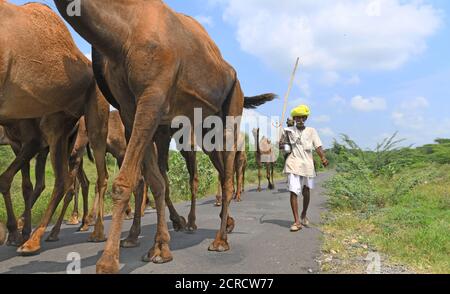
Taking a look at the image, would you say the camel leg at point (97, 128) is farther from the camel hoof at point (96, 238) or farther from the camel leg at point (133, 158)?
the camel leg at point (133, 158)

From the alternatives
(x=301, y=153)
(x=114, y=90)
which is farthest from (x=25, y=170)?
(x=301, y=153)

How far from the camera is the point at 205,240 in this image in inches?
215

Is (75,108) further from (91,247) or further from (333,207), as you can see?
(333,207)

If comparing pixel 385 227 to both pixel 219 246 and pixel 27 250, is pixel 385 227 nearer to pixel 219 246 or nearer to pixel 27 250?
pixel 219 246

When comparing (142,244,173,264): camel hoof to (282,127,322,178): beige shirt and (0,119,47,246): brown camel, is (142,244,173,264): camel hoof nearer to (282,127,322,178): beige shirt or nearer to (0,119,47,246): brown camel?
(0,119,47,246): brown camel

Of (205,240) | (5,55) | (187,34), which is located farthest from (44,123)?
(205,240)

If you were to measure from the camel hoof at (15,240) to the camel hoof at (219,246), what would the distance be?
232cm

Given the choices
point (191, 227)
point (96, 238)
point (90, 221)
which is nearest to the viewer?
point (96, 238)

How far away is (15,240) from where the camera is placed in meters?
4.96

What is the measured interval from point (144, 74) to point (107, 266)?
175 cm

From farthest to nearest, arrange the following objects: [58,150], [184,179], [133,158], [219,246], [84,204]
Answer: [184,179] < [84,204] < [58,150] < [219,246] < [133,158]

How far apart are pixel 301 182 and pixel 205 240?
2.20 metres

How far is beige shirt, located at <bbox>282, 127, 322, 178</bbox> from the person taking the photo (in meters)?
6.80

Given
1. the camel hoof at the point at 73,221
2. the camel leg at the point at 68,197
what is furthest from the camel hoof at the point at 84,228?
the camel hoof at the point at 73,221
